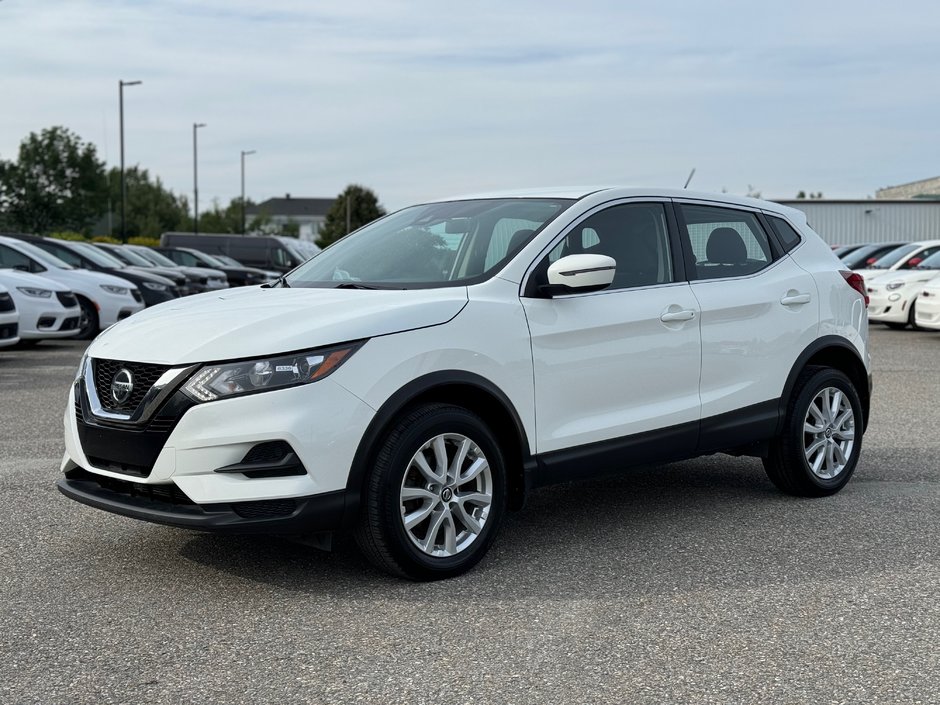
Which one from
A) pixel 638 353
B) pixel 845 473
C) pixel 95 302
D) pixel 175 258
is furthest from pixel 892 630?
pixel 175 258

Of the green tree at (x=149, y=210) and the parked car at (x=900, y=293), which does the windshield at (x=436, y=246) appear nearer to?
the parked car at (x=900, y=293)

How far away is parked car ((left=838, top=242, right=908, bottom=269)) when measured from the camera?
Result: 22497 mm

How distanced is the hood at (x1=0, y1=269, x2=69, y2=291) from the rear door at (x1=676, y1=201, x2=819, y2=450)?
1123 centimetres

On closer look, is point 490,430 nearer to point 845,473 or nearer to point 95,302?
point 845,473

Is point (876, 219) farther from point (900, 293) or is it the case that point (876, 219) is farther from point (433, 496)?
point (433, 496)

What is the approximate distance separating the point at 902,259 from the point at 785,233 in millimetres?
14630

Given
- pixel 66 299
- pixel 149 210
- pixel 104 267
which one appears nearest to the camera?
pixel 66 299

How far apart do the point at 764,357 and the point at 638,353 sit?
1.00m

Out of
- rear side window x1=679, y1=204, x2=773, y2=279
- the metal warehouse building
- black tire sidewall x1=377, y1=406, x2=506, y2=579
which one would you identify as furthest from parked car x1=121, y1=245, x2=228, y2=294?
the metal warehouse building

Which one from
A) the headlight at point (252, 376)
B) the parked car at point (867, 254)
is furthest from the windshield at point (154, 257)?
the headlight at point (252, 376)

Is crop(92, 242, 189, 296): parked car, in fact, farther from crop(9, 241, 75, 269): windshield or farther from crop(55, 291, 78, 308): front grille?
crop(55, 291, 78, 308): front grille

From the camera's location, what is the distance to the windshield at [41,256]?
56.5 ft

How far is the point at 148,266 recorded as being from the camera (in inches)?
926

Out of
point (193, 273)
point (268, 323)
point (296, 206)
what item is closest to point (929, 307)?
point (268, 323)
